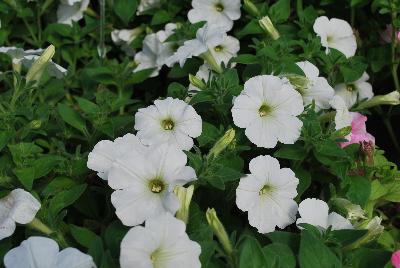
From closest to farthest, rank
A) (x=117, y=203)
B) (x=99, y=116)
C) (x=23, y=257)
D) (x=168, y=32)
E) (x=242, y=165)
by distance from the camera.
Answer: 1. (x=23, y=257)
2. (x=117, y=203)
3. (x=242, y=165)
4. (x=99, y=116)
5. (x=168, y=32)

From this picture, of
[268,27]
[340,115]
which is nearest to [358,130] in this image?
[340,115]

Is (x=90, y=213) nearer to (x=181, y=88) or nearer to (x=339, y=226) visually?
(x=181, y=88)

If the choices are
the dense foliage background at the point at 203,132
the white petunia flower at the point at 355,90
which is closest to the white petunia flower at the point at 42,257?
the dense foliage background at the point at 203,132

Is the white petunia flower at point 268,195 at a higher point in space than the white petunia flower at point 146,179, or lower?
lower

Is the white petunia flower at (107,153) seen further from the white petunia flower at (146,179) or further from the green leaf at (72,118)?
the green leaf at (72,118)

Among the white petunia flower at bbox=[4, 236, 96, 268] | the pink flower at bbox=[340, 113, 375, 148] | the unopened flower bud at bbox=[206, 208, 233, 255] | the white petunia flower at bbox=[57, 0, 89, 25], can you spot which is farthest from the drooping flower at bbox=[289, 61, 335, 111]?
the white petunia flower at bbox=[57, 0, 89, 25]

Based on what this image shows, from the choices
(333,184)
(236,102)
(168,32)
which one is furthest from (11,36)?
(333,184)

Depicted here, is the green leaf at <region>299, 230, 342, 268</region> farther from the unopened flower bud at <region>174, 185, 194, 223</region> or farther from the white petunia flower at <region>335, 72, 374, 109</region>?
the white petunia flower at <region>335, 72, 374, 109</region>
